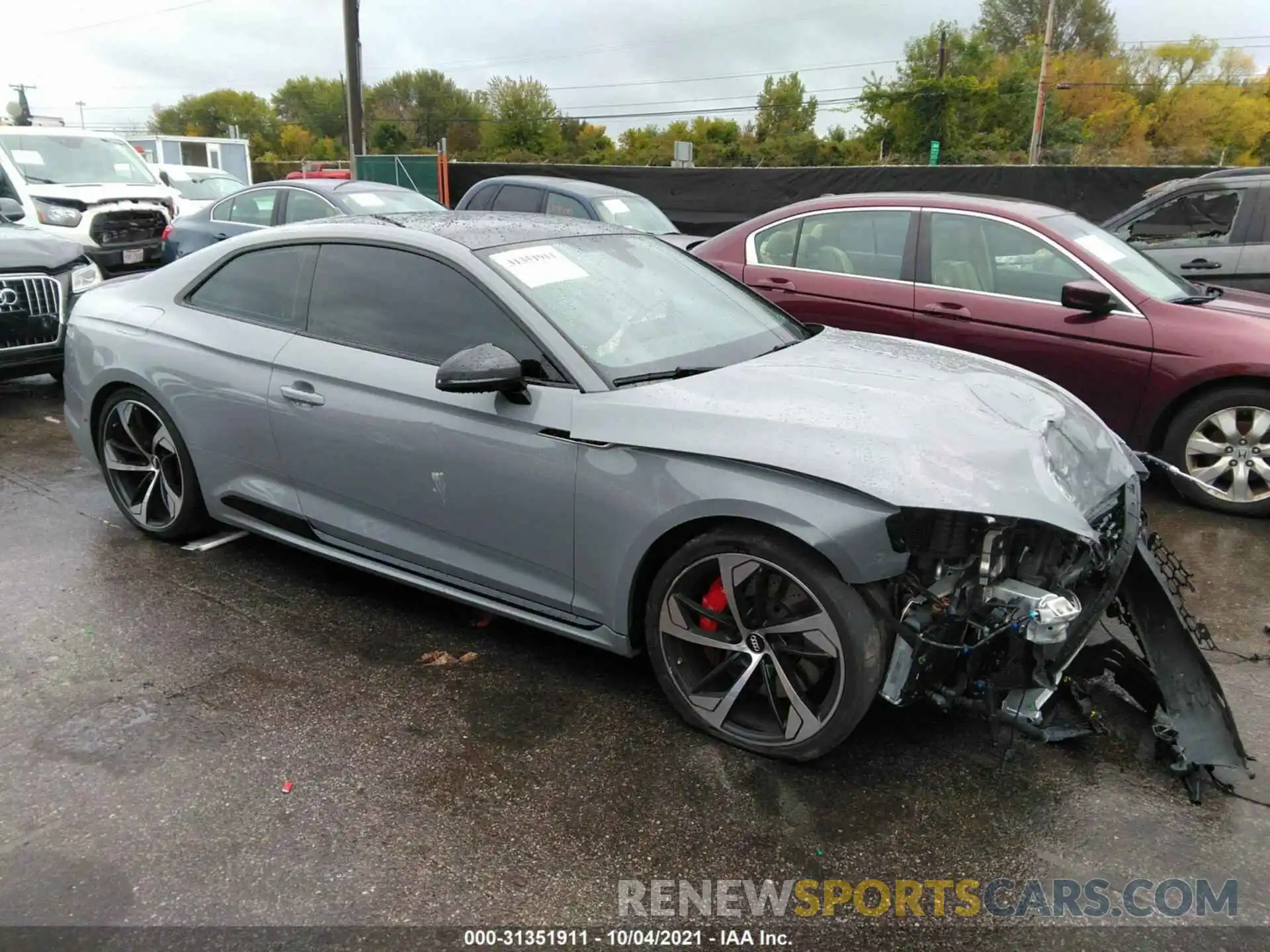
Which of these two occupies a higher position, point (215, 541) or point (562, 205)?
point (562, 205)

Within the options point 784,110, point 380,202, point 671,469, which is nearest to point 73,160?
point 380,202

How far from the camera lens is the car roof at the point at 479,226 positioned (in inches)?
142

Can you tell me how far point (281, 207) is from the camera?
32.2ft

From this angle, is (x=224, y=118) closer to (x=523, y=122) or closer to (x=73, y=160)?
(x=523, y=122)

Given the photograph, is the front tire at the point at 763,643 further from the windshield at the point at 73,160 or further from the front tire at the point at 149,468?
the windshield at the point at 73,160

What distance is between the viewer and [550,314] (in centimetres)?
324

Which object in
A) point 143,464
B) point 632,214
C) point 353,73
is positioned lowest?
point 143,464

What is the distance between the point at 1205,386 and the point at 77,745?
5449 mm

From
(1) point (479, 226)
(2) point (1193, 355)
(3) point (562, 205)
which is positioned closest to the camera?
(1) point (479, 226)

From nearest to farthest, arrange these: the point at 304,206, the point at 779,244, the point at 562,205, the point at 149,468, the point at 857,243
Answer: the point at 149,468 < the point at 857,243 < the point at 779,244 < the point at 304,206 < the point at 562,205

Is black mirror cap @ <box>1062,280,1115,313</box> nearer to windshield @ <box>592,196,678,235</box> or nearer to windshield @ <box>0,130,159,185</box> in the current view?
windshield @ <box>592,196,678,235</box>

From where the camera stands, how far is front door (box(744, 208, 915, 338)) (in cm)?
584

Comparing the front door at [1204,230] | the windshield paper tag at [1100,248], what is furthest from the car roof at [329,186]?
the front door at [1204,230]

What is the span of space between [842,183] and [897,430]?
14.6 metres
